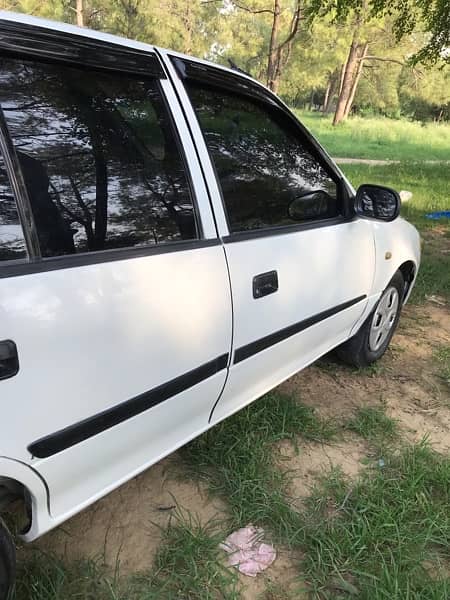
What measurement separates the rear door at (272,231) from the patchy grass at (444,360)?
1.07 meters

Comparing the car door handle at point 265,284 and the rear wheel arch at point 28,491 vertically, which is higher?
the car door handle at point 265,284

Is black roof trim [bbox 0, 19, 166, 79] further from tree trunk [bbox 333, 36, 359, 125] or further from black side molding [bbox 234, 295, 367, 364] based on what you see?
tree trunk [bbox 333, 36, 359, 125]

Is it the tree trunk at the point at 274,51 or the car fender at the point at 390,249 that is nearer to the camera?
the car fender at the point at 390,249

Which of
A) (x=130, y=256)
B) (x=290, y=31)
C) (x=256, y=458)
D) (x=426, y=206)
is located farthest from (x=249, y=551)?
(x=290, y=31)

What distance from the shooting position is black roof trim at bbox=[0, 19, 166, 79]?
4.60ft

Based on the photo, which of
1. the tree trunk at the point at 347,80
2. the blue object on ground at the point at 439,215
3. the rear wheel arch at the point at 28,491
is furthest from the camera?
the tree trunk at the point at 347,80

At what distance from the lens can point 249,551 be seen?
199 cm

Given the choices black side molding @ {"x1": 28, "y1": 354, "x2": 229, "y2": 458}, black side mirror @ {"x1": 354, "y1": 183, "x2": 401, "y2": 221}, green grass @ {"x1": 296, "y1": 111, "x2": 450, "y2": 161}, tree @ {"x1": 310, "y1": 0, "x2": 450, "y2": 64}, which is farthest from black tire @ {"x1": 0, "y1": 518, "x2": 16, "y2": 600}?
green grass @ {"x1": 296, "y1": 111, "x2": 450, "y2": 161}

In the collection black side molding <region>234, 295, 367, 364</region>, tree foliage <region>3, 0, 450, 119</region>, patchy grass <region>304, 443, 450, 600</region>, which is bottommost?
patchy grass <region>304, 443, 450, 600</region>

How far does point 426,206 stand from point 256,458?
7.75m

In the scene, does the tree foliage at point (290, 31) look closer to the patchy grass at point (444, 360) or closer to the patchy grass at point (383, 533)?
the patchy grass at point (444, 360)

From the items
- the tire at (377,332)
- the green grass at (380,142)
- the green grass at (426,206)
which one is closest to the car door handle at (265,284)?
the tire at (377,332)

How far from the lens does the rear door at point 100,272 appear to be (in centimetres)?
136

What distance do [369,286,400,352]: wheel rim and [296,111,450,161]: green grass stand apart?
14.5 metres
